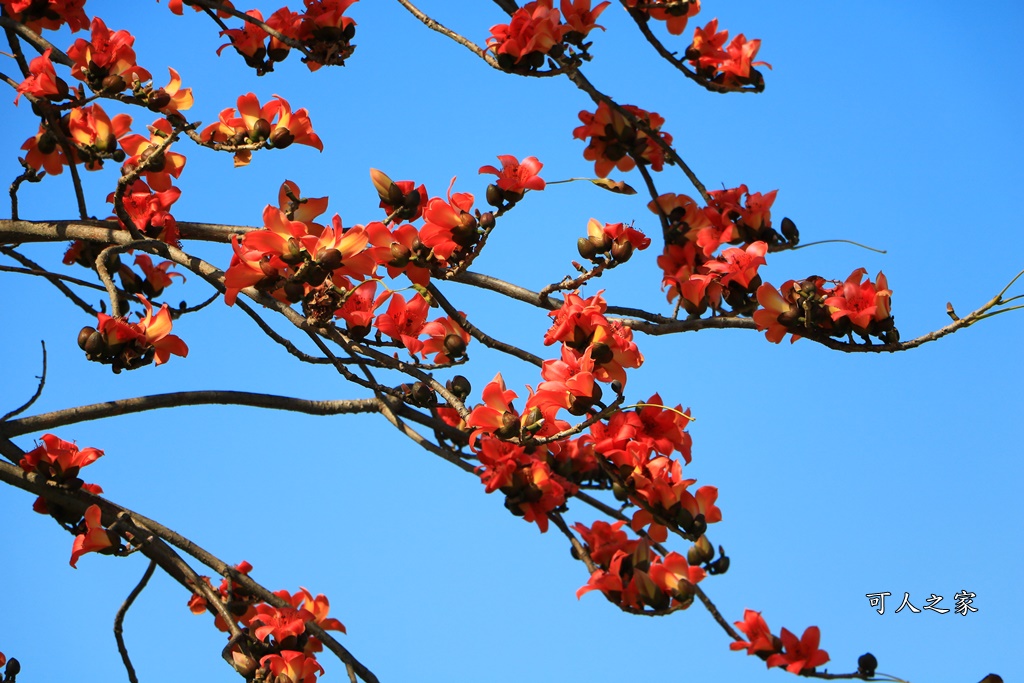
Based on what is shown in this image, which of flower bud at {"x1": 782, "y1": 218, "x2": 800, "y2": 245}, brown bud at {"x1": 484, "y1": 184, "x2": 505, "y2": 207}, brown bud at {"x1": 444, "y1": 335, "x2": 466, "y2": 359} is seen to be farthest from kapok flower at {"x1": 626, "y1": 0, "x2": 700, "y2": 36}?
brown bud at {"x1": 444, "y1": 335, "x2": 466, "y2": 359}

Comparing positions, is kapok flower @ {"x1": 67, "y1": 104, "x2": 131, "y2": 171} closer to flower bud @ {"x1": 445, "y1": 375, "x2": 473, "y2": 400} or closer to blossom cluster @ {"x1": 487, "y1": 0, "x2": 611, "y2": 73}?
blossom cluster @ {"x1": 487, "y1": 0, "x2": 611, "y2": 73}

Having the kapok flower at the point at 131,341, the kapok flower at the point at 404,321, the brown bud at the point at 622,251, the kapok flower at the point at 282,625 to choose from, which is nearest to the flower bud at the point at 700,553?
the brown bud at the point at 622,251

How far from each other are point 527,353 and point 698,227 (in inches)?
29.9

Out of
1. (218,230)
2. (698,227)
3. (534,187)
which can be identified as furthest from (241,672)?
(698,227)

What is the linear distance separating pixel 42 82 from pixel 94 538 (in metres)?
1.10

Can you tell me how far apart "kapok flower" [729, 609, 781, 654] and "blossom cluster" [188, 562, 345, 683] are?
3.23 feet

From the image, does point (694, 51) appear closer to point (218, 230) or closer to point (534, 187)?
point (534, 187)

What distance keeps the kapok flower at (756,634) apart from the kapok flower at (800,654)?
1.0 inches

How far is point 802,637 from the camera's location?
2.26m

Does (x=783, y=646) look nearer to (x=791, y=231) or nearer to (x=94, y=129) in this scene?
(x=791, y=231)

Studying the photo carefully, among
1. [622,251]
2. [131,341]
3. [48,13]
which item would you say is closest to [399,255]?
[622,251]

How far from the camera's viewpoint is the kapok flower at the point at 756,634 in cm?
Answer: 228

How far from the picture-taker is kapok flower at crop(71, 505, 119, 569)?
2.33 meters

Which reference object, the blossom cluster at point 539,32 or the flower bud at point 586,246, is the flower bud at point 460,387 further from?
the blossom cluster at point 539,32
